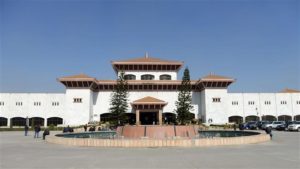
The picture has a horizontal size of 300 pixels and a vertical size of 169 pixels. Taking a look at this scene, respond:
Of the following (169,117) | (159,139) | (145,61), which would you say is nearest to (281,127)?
(169,117)

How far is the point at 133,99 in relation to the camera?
51.8m

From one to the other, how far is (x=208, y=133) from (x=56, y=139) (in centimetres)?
1922

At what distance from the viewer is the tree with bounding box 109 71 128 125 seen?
4794 centimetres

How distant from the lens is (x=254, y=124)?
1645 inches

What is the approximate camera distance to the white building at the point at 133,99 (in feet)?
162

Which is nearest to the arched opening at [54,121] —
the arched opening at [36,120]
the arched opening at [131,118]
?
the arched opening at [36,120]

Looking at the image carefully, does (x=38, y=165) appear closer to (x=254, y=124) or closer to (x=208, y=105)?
(x=254, y=124)

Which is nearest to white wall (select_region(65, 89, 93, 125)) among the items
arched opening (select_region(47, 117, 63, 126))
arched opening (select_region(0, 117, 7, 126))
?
arched opening (select_region(47, 117, 63, 126))

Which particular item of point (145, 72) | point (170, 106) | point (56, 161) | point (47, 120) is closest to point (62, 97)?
point (47, 120)

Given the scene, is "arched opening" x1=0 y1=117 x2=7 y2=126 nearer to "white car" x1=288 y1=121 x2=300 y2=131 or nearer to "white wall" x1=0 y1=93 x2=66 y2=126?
"white wall" x1=0 y1=93 x2=66 y2=126

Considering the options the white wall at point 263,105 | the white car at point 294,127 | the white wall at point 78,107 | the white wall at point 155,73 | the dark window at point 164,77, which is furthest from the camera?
the white wall at point 263,105

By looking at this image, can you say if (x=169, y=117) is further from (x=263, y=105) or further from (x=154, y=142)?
(x=154, y=142)

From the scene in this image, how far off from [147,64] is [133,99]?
6.95 meters

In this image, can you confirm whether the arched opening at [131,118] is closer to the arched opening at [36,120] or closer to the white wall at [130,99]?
the white wall at [130,99]
